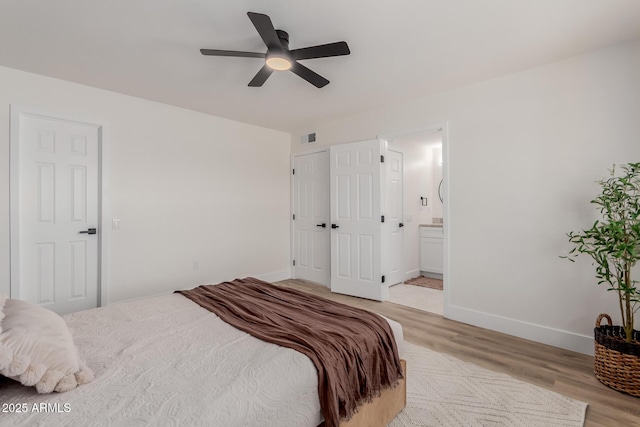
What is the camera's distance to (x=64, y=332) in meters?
1.35

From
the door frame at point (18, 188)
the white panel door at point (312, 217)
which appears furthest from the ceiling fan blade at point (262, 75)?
the white panel door at point (312, 217)

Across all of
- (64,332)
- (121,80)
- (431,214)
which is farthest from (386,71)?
(431,214)

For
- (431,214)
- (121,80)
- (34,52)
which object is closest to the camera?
(34,52)

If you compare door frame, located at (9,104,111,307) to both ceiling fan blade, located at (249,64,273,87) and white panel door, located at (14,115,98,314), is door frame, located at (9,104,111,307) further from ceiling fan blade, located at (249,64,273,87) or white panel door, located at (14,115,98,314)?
ceiling fan blade, located at (249,64,273,87)

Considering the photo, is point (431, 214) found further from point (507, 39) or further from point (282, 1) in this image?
point (282, 1)

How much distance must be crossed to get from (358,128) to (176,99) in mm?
2333

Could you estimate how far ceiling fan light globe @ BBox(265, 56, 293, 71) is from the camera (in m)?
2.20

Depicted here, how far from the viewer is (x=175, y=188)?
398cm

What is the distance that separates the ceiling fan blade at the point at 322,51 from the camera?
2076mm

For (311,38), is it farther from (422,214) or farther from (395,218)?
(422,214)

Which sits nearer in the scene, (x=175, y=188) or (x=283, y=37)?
(x=283, y=37)

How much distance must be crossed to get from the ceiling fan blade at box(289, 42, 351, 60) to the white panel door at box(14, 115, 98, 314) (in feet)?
8.69

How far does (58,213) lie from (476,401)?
13.4ft

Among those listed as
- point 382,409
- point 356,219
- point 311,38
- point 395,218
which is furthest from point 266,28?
point 395,218
